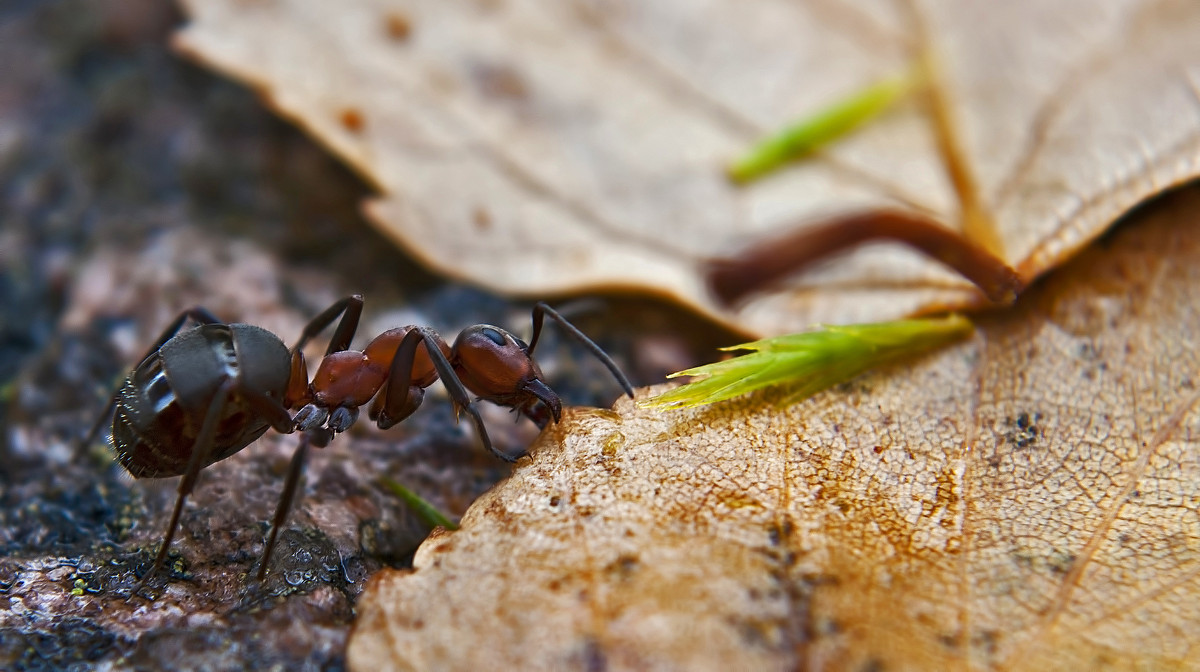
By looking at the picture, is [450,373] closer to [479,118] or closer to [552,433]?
[552,433]

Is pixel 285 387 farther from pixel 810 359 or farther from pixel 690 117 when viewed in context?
pixel 690 117

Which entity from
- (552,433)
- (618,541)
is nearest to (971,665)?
(618,541)

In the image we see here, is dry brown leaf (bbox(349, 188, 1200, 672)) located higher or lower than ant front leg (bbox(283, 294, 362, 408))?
lower

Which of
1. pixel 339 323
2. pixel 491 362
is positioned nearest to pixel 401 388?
pixel 491 362

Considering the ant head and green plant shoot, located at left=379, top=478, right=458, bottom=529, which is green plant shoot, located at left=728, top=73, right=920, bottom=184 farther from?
green plant shoot, located at left=379, top=478, right=458, bottom=529

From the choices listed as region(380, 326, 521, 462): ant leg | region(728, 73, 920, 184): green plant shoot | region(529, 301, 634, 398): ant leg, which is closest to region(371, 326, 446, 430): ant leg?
region(380, 326, 521, 462): ant leg

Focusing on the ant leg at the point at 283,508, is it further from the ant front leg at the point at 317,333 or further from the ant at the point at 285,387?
the ant front leg at the point at 317,333

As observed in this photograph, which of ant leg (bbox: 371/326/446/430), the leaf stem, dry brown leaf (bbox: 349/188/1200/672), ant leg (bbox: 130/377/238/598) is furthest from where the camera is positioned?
ant leg (bbox: 371/326/446/430)

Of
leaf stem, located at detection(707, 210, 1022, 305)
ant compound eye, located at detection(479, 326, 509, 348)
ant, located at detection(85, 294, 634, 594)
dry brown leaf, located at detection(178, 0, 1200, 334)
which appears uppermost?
dry brown leaf, located at detection(178, 0, 1200, 334)
